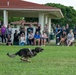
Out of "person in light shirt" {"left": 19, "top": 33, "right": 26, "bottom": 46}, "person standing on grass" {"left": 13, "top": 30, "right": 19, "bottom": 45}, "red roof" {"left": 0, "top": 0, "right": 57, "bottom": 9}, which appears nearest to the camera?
"person in light shirt" {"left": 19, "top": 33, "right": 26, "bottom": 46}

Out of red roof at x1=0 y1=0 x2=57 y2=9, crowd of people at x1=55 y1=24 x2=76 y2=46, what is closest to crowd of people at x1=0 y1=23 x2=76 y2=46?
crowd of people at x1=55 y1=24 x2=76 y2=46

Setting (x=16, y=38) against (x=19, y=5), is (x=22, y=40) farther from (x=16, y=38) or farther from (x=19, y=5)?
(x=19, y=5)

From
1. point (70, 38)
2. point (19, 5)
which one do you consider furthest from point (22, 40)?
point (19, 5)

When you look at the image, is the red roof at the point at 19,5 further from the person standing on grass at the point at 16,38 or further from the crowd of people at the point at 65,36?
the person standing on grass at the point at 16,38

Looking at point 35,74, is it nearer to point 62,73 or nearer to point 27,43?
point 62,73

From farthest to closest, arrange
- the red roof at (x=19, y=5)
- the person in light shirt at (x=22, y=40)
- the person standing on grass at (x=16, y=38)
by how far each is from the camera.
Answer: the red roof at (x=19, y=5), the person standing on grass at (x=16, y=38), the person in light shirt at (x=22, y=40)

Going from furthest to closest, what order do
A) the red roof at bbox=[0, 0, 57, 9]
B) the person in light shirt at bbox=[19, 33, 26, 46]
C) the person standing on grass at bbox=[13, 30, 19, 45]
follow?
1. the red roof at bbox=[0, 0, 57, 9]
2. the person standing on grass at bbox=[13, 30, 19, 45]
3. the person in light shirt at bbox=[19, 33, 26, 46]

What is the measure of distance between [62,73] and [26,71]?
42.1 inches

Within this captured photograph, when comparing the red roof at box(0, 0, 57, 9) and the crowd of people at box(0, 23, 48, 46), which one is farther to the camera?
the red roof at box(0, 0, 57, 9)

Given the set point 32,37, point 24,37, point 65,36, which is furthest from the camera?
point 65,36

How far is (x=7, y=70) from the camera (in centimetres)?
1040

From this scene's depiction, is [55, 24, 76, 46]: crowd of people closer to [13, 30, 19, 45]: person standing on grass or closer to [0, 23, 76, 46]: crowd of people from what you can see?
[0, 23, 76, 46]: crowd of people

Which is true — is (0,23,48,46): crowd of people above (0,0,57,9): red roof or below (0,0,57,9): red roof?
below

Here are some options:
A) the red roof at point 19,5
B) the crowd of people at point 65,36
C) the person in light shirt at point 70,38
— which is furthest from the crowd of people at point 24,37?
the red roof at point 19,5
